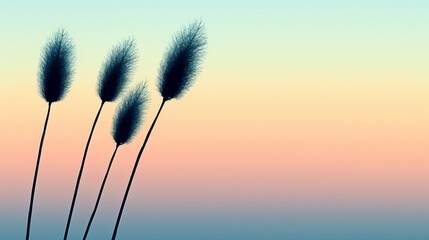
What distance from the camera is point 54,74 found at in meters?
5.92

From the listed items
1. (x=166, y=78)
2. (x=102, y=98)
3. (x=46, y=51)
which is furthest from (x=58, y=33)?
(x=166, y=78)

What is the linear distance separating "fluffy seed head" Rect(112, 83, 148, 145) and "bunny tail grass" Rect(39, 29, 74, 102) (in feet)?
1.28

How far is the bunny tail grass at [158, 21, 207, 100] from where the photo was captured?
555 centimetres

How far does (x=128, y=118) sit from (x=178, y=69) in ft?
1.68

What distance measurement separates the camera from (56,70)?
590 centimetres

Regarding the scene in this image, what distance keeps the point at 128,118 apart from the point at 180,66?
53cm

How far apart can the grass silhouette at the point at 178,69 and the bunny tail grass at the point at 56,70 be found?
2.26ft

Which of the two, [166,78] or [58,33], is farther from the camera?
[58,33]

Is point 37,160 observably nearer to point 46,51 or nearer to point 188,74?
point 46,51

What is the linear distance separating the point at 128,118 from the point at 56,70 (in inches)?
22.2

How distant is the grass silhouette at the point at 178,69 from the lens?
5.55 m

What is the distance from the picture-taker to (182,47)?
559cm

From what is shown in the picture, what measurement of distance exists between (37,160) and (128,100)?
0.69 meters

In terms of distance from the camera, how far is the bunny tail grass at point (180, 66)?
5.55 m
